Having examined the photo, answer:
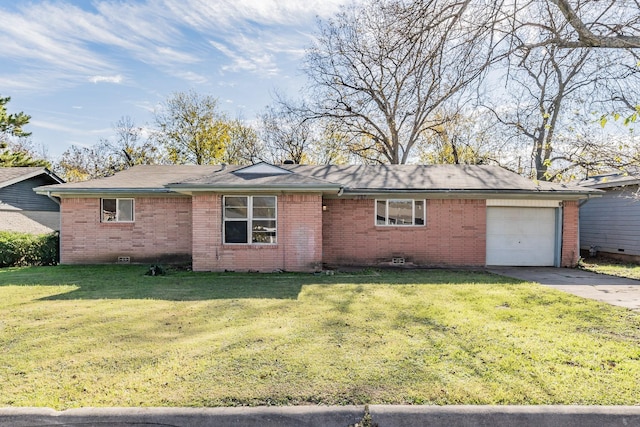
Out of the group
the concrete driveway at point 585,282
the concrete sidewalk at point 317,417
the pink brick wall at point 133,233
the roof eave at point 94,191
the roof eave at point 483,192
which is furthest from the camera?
the pink brick wall at point 133,233

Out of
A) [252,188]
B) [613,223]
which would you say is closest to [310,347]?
[252,188]

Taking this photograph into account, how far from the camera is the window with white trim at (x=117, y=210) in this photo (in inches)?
493

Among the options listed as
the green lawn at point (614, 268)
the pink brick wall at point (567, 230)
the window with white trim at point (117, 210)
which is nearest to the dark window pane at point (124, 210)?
the window with white trim at point (117, 210)

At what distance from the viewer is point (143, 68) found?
651 inches

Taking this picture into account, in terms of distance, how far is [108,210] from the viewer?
1254 cm

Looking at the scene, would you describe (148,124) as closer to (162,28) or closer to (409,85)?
(162,28)

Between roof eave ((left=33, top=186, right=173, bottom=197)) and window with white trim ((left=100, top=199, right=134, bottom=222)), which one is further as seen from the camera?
window with white trim ((left=100, top=199, right=134, bottom=222))

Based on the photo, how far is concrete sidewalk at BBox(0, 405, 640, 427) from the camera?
2842 mm

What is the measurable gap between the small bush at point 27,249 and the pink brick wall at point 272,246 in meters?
6.37

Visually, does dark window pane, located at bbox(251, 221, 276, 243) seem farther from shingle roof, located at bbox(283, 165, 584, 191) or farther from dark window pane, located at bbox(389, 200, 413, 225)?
dark window pane, located at bbox(389, 200, 413, 225)

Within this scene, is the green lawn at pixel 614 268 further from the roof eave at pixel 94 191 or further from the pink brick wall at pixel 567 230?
the roof eave at pixel 94 191

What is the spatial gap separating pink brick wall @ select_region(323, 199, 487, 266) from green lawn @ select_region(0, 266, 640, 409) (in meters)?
4.31

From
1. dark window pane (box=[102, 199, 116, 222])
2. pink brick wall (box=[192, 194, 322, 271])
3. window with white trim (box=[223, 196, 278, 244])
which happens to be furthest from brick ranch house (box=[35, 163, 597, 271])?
window with white trim (box=[223, 196, 278, 244])

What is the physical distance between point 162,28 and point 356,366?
11.6 metres
